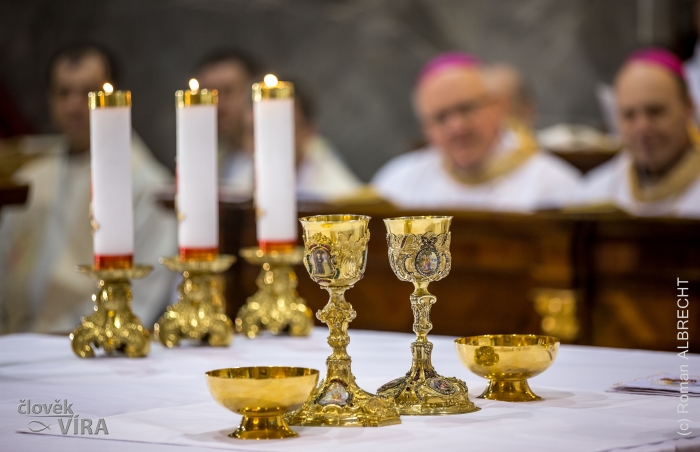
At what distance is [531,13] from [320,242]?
6361 mm

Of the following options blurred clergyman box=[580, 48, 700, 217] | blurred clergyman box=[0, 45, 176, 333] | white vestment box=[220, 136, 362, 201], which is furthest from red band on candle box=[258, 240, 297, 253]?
white vestment box=[220, 136, 362, 201]

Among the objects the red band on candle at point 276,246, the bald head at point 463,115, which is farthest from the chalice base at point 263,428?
the bald head at point 463,115

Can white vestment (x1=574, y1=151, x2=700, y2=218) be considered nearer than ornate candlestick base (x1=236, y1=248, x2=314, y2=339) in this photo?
No

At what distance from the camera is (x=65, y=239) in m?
6.61

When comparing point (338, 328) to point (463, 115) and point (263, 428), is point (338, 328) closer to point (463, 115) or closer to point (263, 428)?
point (263, 428)

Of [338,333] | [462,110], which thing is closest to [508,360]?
[338,333]

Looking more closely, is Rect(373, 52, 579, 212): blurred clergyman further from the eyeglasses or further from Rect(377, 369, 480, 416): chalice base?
Rect(377, 369, 480, 416): chalice base

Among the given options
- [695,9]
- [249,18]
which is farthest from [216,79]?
[695,9]

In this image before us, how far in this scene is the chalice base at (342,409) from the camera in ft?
4.52

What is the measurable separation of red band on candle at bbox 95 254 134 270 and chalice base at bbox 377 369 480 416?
0.75 meters

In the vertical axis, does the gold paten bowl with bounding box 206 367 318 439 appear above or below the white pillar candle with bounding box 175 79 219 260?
below

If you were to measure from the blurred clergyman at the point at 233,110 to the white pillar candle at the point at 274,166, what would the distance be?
18.2 feet

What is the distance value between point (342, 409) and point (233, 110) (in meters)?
6.83

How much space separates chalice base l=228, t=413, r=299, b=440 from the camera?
1312 millimetres
